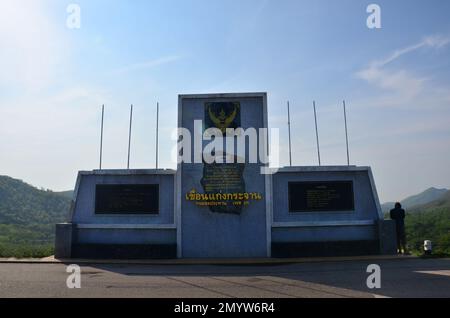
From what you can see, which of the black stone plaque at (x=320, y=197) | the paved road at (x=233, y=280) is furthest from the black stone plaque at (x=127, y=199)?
the black stone plaque at (x=320, y=197)

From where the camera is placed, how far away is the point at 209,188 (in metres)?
16.4

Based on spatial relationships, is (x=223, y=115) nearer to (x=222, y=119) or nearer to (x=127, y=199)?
(x=222, y=119)

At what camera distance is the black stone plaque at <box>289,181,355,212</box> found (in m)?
16.7

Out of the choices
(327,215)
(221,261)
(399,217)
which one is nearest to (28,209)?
(221,261)

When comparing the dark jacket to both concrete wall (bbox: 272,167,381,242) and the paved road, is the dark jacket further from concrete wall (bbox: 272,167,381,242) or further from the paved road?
the paved road

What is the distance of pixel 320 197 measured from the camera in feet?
55.1

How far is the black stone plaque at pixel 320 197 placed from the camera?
1672 cm

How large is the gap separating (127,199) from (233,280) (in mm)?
7774

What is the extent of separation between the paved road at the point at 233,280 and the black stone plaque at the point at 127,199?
3.12 metres
